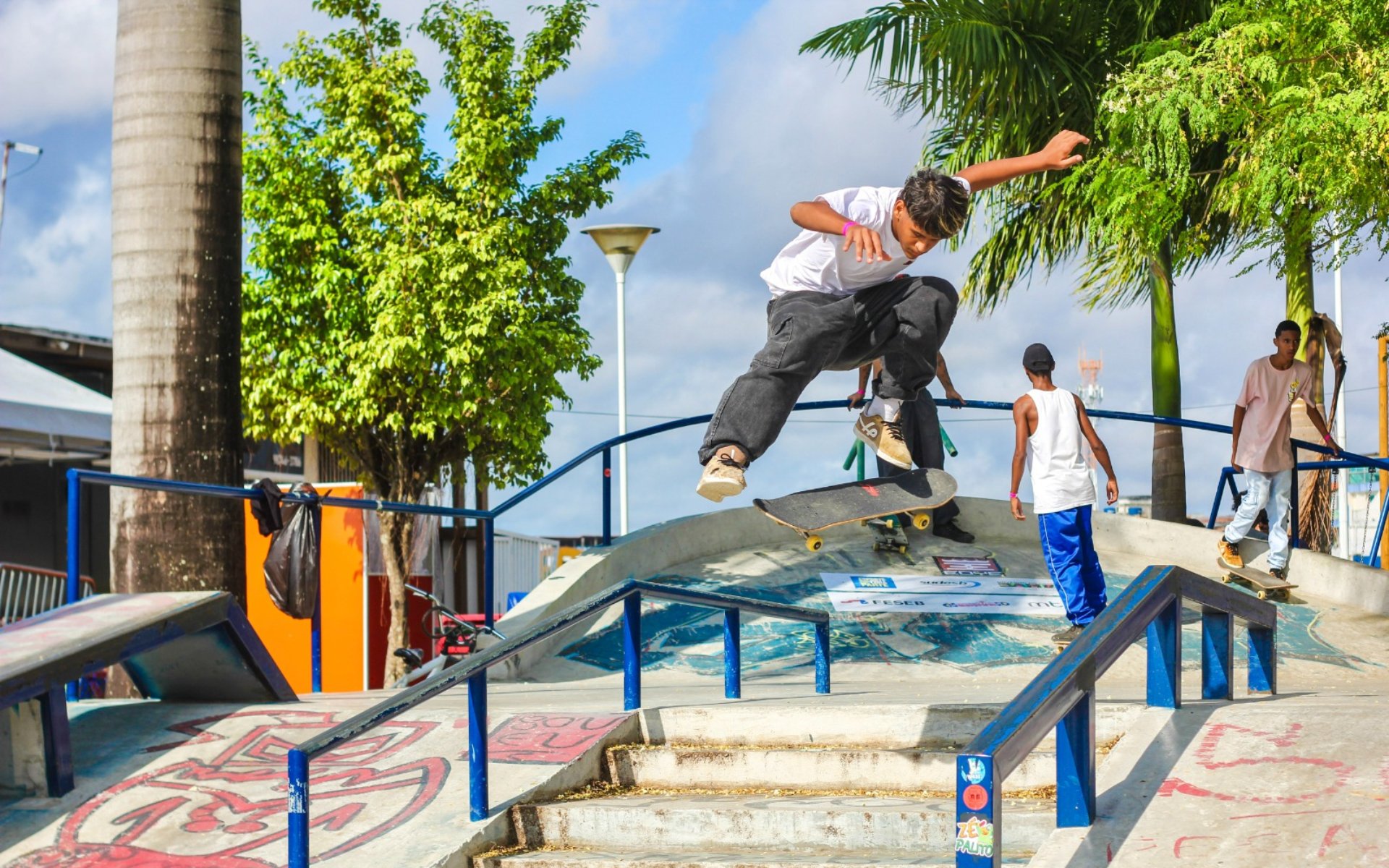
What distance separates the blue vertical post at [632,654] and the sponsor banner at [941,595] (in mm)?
4297

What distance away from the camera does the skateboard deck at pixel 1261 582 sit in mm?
10297

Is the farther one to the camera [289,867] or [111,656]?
[111,656]

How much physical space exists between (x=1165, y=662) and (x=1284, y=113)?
18.0 feet

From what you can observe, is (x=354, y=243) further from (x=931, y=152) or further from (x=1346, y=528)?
(x=1346, y=528)

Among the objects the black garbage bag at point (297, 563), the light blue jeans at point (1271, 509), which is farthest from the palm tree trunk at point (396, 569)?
the light blue jeans at point (1271, 509)

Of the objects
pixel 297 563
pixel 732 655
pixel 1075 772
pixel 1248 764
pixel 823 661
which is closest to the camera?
pixel 1075 772

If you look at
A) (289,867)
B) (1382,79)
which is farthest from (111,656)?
(1382,79)

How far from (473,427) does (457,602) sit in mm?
4035

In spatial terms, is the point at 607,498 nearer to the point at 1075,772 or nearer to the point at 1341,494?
the point at 1075,772

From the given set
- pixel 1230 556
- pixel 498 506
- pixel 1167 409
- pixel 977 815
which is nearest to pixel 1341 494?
pixel 1167 409

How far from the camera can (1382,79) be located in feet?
26.8

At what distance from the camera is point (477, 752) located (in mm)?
4738

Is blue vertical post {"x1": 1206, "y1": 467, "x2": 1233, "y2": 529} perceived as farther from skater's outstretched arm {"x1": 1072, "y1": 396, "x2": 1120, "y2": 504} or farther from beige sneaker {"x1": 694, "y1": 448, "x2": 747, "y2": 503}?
beige sneaker {"x1": 694, "y1": 448, "x2": 747, "y2": 503}

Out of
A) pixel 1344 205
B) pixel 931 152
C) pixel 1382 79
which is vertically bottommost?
pixel 1344 205
